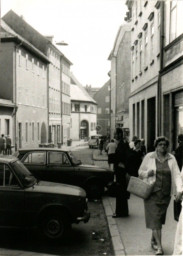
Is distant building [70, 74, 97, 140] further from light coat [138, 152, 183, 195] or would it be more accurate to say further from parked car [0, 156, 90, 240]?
light coat [138, 152, 183, 195]

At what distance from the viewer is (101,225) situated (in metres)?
8.88

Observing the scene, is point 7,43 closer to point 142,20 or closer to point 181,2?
point 142,20

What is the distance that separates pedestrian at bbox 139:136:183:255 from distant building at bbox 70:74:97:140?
72.3 m

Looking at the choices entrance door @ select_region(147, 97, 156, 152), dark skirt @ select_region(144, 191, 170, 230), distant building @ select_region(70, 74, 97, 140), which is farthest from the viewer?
distant building @ select_region(70, 74, 97, 140)

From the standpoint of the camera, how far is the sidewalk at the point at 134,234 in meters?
6.53

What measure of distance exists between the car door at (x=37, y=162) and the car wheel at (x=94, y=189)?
1.26m

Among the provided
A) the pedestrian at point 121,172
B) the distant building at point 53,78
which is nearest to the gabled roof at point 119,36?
the distant building at point 53,78

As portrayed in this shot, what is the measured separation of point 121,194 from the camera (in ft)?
→ 30.1

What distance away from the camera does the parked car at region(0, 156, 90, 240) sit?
7238 millimetres

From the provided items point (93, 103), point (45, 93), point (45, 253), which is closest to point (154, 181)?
point (45, 253)

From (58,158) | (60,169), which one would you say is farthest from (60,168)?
(58,158)

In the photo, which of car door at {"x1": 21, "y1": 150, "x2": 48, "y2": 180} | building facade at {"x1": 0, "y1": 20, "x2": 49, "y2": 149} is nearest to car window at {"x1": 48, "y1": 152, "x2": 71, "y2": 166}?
car door at {"x1": 21, "y1": 150, "x2": 48, "y2": 180}

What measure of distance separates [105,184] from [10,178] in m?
5.13

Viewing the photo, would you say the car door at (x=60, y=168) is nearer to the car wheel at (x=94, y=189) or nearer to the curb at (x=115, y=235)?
the car wheel at (x=94, y=189)
